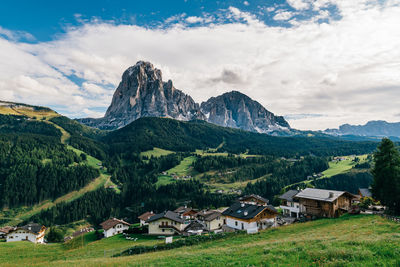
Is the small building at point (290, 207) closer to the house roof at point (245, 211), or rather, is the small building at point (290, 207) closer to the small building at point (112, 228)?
the house roof at point (245, 211)

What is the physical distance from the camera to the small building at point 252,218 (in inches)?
2189

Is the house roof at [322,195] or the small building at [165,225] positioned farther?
the small building at [165,225]

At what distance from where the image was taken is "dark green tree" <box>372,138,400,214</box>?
42.8 m

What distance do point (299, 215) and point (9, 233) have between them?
10508 cm

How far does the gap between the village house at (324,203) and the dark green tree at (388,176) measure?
8595 mm

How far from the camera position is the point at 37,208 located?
160750 mm

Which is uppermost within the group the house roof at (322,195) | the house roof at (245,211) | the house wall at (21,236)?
the house roof at (322,195)

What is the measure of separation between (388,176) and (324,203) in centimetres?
1476

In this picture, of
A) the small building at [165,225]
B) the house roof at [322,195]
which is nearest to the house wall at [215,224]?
the small building at [165,225]

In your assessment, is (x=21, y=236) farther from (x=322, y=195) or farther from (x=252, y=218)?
(x=322, y=195)

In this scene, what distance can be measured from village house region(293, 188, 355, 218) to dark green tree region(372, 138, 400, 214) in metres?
8.60

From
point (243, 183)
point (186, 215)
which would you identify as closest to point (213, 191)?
point (243, 183)

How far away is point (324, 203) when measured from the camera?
178ft

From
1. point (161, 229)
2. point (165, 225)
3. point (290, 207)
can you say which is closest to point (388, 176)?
point (290, 207)
